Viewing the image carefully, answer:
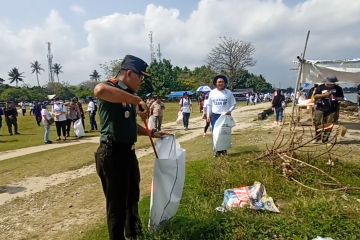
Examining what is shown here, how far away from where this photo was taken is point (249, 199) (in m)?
4.65

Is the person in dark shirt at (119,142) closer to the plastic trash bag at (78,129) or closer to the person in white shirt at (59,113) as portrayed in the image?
the person in white shirt at (59,113)

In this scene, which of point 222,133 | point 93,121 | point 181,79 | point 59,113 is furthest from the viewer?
point 181,79

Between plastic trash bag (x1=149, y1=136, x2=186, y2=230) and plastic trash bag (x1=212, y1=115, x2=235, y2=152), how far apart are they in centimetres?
385

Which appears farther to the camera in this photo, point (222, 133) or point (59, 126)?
point (59, 126)

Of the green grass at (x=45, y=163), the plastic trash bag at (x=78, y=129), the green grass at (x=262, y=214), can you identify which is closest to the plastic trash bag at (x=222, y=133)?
the green grass at (x=262, y=214)

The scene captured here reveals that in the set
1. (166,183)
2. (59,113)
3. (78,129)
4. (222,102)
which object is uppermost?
(222,102)

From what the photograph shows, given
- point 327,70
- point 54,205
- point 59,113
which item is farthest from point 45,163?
point 327,70

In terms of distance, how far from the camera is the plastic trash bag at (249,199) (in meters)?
4.46

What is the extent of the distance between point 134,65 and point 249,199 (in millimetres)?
2180

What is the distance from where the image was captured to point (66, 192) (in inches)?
275

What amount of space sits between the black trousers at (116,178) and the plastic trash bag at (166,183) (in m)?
0.28

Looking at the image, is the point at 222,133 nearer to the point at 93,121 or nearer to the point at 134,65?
the point at 134,65

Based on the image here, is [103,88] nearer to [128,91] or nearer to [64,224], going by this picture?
[128,91]

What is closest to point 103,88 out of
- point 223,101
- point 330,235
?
point 330,235
